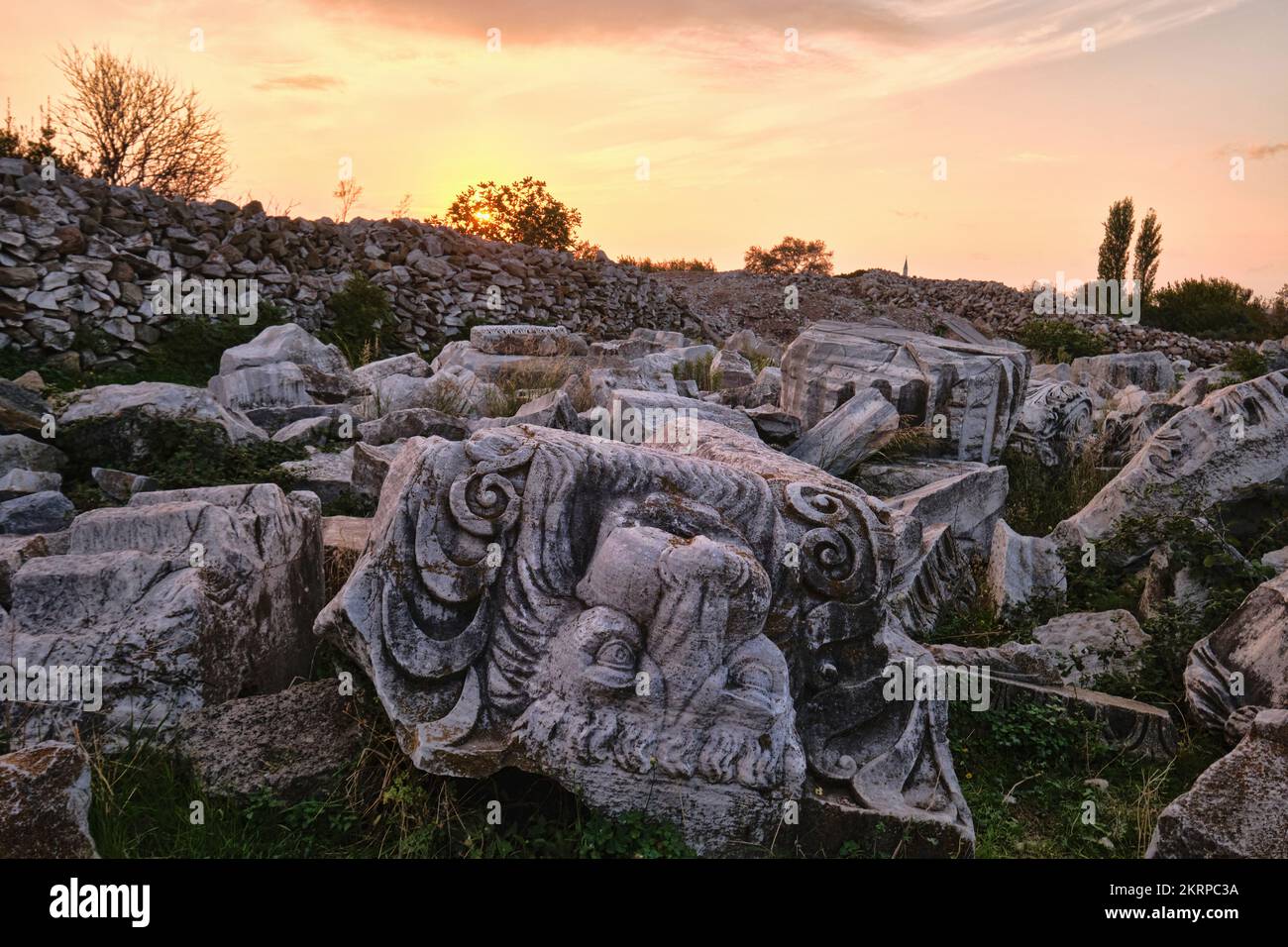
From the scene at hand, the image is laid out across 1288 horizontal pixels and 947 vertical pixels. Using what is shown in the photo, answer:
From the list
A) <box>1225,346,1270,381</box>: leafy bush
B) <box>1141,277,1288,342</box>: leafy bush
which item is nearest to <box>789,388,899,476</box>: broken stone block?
<box>1225,346,1270,381</box>: leafy bush

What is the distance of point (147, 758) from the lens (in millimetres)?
3195

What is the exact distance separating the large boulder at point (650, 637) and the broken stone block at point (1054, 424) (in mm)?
4769

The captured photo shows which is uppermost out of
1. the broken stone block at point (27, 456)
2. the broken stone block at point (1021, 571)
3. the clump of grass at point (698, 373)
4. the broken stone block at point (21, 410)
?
the clump of grass at point (698, 373)

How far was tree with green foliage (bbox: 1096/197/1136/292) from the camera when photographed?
31.0 m

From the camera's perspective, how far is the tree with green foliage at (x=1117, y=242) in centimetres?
3102

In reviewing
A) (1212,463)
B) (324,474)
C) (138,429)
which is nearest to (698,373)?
(324,474)

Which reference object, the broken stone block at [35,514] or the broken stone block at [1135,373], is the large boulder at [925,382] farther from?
the broken stone block at [1135,373]

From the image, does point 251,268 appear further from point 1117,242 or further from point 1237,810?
point 1117,242

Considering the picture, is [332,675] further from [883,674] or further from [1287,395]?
[1287,395]

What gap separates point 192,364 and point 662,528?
983 cm

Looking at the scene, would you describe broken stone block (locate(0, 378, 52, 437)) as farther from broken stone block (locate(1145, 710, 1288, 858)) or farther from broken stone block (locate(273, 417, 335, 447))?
broken stone block (locate(1145, 710, 1288, 858))

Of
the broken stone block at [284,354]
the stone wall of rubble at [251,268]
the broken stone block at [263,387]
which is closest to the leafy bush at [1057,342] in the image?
the stone wall of rubble at [251,268]

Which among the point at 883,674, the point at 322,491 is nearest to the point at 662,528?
the point at 883,674

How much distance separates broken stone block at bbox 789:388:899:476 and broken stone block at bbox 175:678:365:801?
4.03 meters
